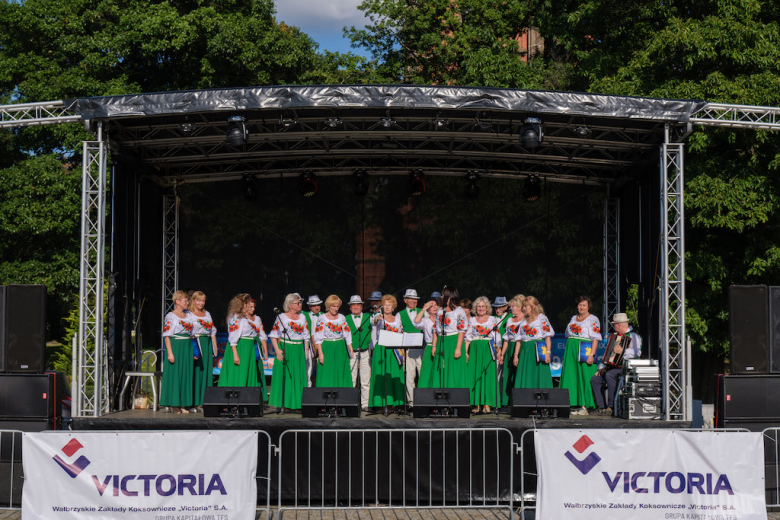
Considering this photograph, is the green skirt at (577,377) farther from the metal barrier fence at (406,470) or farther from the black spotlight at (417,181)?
the black spotlight at (417,181)

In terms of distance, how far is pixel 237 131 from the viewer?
9789mm

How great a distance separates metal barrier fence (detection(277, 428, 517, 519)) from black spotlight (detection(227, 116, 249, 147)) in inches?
142

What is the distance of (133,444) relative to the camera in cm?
635

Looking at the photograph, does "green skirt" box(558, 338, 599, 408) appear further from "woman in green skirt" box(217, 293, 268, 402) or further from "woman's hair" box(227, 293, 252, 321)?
"woman's hair" box(227, 293, 252, 321)

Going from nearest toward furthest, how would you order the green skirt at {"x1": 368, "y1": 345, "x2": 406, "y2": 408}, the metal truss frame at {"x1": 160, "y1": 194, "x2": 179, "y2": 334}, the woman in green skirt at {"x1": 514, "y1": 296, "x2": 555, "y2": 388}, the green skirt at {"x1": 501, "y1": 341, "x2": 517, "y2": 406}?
the woman in green skirt at {"x1": 514, "y1": 296, "x2": 555, "y2": 388}, the green skirt at {"x1": 368, "y1": 345, "x2": 406, "y2": 408}, the green skirt at {"x1": 501, "y1": 341, "x2": 517, "y2": 406}, the metal truss frame at {"x1": 160, "y1": 194, "x2": 179, "y2": 334}

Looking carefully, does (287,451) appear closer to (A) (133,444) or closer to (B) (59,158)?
(A) (133,444)

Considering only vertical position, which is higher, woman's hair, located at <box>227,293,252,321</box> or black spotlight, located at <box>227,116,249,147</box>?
black spotlight, located at <box>227,116,249,147</box>

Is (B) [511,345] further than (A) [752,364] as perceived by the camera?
Yes

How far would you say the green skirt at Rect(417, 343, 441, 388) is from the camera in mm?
10844

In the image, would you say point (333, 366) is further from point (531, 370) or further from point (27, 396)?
point (27, 396)

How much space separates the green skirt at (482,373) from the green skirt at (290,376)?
2.22m

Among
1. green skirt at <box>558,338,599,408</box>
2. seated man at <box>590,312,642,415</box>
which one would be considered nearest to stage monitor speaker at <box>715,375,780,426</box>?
seated man at <box>590,312,642,415</box>

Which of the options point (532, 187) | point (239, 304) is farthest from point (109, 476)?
point (532, 187)

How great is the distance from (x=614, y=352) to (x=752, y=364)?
232cm
